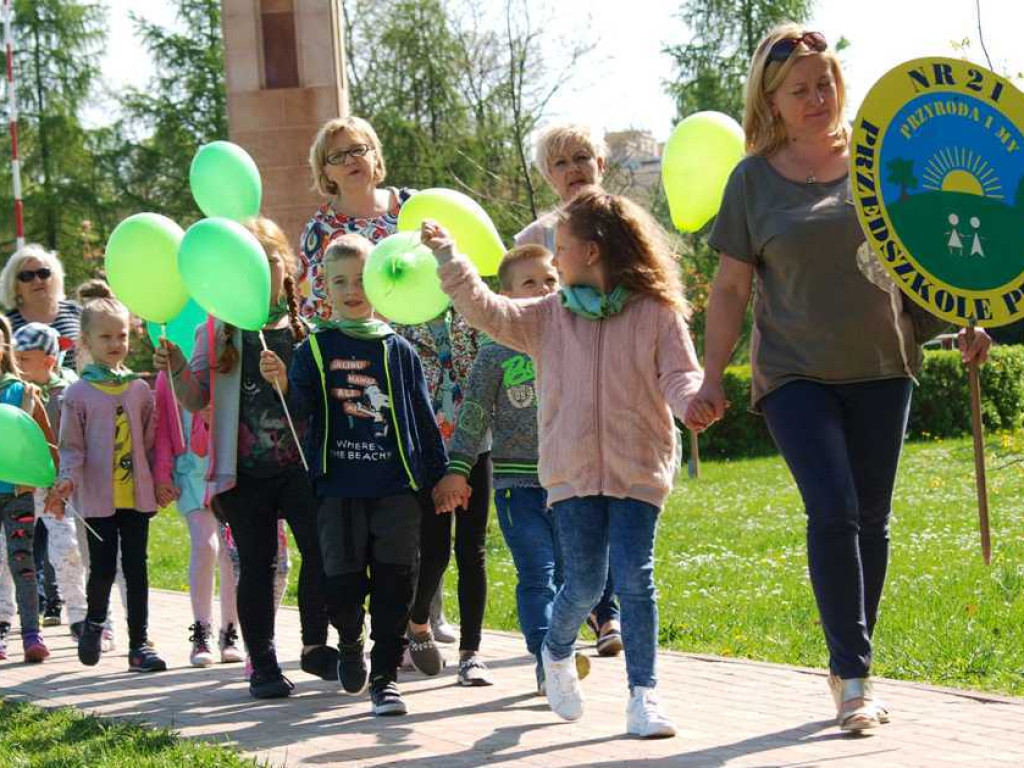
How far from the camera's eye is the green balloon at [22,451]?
7.73 m

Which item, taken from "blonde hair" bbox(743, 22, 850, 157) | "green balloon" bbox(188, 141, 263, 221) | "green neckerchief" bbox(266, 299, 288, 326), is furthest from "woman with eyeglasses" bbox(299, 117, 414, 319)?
"blonde hair" bbox(743, 22, 850, 157)

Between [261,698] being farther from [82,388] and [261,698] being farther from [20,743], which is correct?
[82,388]

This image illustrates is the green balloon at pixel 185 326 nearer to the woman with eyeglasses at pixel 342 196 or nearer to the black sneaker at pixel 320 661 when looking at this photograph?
the woman with eyeglasses at pixel 342 196

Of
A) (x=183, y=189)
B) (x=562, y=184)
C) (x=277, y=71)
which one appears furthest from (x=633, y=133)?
(x=562, y=184)

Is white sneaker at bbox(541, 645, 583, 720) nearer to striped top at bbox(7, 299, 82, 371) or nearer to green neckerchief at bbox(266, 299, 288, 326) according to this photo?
green neckerchief at bbox(266, 299, 288, 326)

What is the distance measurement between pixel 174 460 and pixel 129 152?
128 ft

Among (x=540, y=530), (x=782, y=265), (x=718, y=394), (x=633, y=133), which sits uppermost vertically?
(x=633, y=133)

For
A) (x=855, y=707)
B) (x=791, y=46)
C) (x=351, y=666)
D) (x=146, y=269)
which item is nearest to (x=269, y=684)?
(x=351, y=666)

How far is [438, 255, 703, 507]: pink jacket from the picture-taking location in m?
5.48

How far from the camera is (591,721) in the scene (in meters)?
5.84

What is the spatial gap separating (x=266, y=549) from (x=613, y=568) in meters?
1.91

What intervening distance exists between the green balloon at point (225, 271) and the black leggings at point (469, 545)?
111 cm

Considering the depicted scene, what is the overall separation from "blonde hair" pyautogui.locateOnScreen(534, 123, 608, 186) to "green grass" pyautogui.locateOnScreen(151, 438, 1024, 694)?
2.26 m

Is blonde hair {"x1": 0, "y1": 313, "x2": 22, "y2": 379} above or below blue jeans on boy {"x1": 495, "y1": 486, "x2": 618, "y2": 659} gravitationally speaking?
above
